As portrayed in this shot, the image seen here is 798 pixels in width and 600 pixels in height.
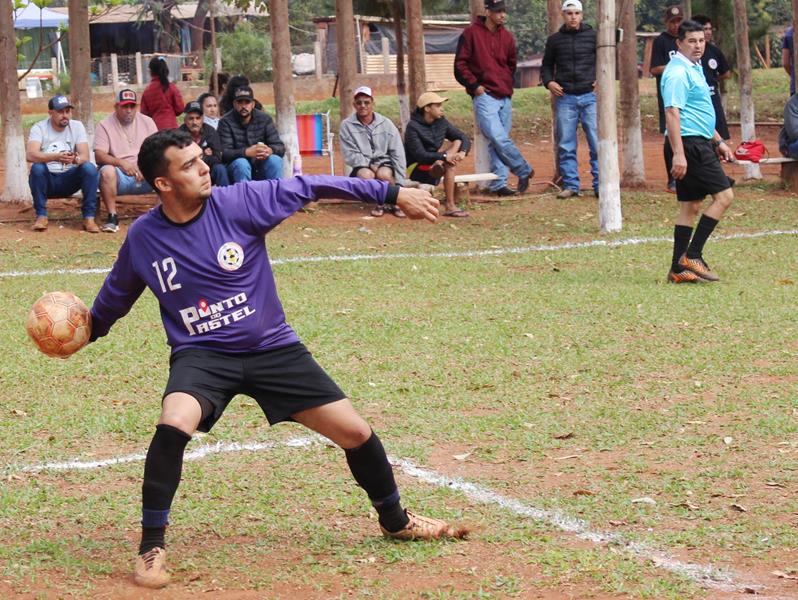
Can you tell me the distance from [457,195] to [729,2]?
12.9 meters

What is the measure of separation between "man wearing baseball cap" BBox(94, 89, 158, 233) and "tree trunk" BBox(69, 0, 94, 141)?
2.23 m

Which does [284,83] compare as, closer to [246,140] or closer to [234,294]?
[246,140]

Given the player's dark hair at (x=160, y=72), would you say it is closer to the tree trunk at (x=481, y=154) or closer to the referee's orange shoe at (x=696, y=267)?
the tree trunk at (x=481, y=154)

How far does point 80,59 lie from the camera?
17.3 metres

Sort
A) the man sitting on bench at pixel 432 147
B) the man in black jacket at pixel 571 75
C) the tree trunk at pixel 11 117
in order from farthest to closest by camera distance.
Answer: the tree trunk at pixel 11 117
the man in black jacket at pixel 571 75
the man sitting on bench at pixel 432 147

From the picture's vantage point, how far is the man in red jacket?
1672 centimetres

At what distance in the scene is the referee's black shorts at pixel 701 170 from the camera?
10852 mm

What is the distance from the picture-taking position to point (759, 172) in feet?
61.5

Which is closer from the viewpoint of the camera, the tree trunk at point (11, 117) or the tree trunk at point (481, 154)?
the tree trunk at point (11, 117)

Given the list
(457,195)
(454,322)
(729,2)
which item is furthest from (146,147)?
(729,2)

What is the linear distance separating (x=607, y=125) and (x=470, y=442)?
8472 millimetres

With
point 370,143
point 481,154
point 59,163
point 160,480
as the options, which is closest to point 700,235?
point 370,143

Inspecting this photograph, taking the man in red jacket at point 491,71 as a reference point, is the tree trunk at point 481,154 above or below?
below

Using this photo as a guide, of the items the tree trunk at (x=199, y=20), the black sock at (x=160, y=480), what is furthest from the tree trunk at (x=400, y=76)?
the tree trunk at (x=199, y=20)
